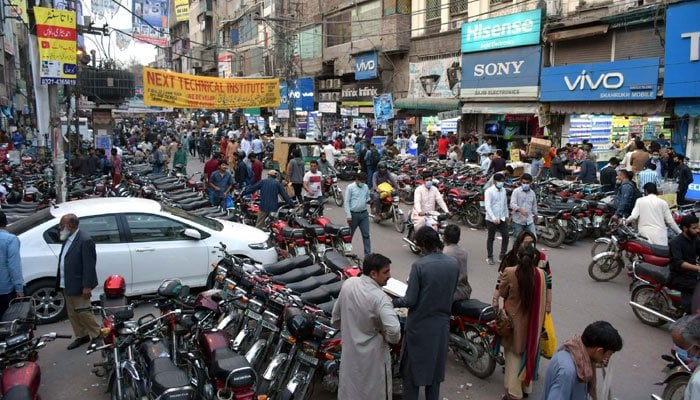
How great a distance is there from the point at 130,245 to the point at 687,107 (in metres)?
15.5

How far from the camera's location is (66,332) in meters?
7.13

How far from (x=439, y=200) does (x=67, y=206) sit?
6.17 m

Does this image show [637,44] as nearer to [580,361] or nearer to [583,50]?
[583,50]

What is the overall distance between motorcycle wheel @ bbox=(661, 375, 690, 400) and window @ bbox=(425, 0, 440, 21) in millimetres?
23358

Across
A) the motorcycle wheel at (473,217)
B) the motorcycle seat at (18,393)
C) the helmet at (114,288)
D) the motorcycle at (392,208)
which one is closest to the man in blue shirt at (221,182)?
the motorcycle at (392,208)


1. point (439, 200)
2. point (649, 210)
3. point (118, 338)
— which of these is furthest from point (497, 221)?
point (118, 338)

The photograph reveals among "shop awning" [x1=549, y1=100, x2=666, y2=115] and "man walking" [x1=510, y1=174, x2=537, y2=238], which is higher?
"shop awning" [x1=549, y1=100, x2=666, y2=115]

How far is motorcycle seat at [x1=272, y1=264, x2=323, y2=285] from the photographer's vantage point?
636 centimetres

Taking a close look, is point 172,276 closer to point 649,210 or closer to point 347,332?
point 347,332

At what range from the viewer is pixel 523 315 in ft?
16.4

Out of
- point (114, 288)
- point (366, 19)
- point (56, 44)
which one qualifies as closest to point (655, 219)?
point (114, 288)

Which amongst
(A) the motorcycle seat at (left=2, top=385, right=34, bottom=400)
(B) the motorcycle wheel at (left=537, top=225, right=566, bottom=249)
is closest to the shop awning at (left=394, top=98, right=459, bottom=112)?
(B) the motorcycle wheel at (left=537, top=225, right=566, bottom=249)

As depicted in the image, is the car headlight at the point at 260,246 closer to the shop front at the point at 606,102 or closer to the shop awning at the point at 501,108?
the shop front at the point at 606,102

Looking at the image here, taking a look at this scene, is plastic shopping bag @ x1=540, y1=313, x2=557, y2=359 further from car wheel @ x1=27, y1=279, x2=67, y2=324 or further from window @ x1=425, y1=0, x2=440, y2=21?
window @ x1=425, y1=0, x2=440, y2=21
